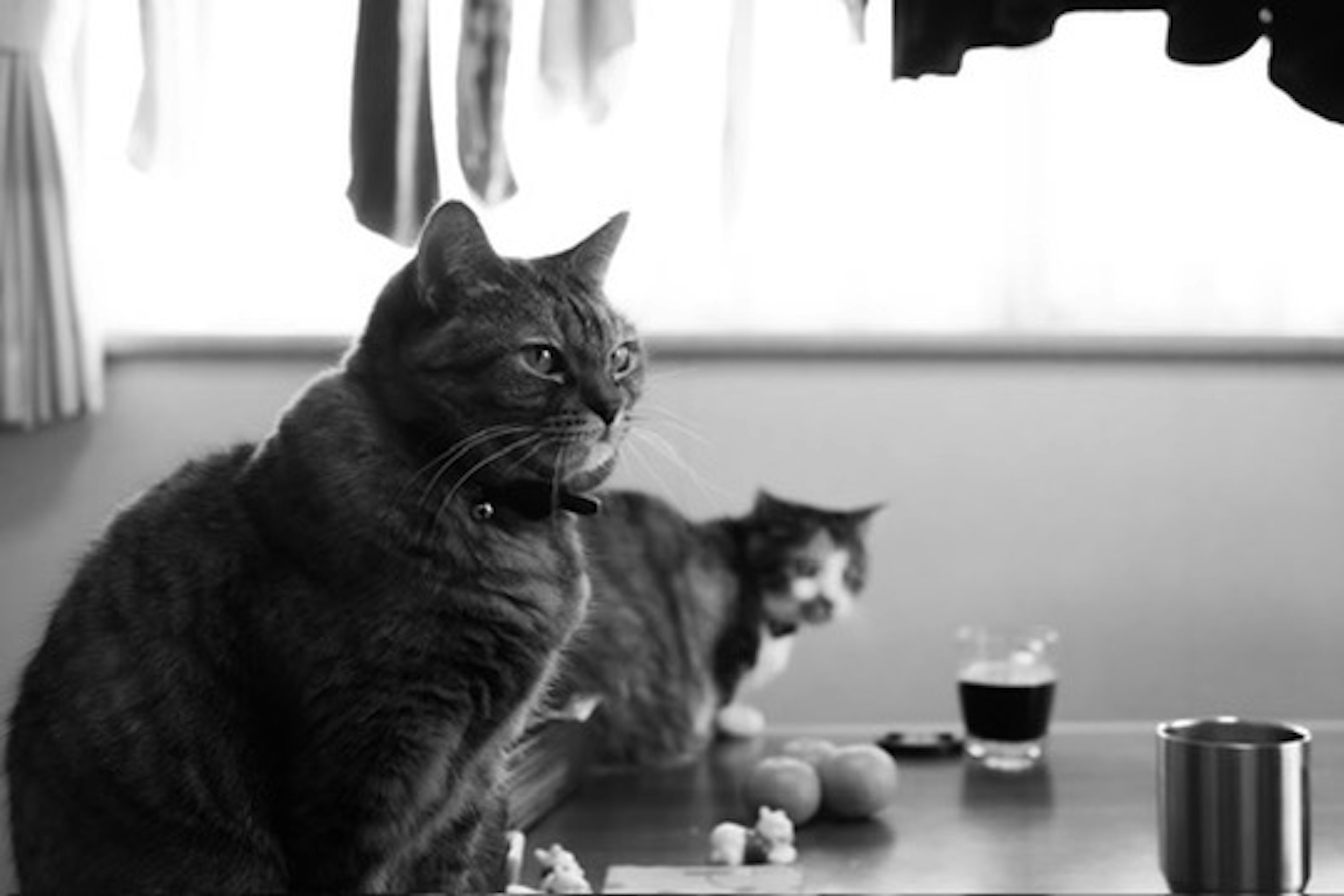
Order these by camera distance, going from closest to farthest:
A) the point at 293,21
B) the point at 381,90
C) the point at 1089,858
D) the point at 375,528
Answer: the point at 375,528 < the point at 1089,858 < the point at 381,90 < the point at 293,21

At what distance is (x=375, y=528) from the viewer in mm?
1165

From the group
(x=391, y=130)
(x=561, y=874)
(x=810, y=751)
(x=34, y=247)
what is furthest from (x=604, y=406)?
(x=34, y=247)

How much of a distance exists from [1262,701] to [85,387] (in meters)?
1.61

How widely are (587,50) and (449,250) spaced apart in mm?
1369

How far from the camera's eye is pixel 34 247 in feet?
8.36

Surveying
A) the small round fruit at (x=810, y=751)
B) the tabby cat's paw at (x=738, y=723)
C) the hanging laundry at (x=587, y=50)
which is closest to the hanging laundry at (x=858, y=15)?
the hanging laundry at (x=587, y=50)

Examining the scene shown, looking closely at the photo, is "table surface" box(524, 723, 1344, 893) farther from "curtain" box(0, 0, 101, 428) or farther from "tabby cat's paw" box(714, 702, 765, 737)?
"curtain" box(0, 0, 101, 428)

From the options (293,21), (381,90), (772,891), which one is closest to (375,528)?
(772,891)

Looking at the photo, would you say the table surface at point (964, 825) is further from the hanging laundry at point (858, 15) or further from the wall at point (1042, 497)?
the hanging laundry at point (858, 15)

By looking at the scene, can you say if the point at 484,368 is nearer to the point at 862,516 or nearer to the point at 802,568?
the point at 802,568

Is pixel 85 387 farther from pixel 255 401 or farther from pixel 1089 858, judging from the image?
pixel 1089 858

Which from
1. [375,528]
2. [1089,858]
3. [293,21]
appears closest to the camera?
[375,528]

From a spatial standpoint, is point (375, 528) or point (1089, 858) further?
point (1089, 858)

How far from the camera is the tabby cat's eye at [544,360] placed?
1.21m
